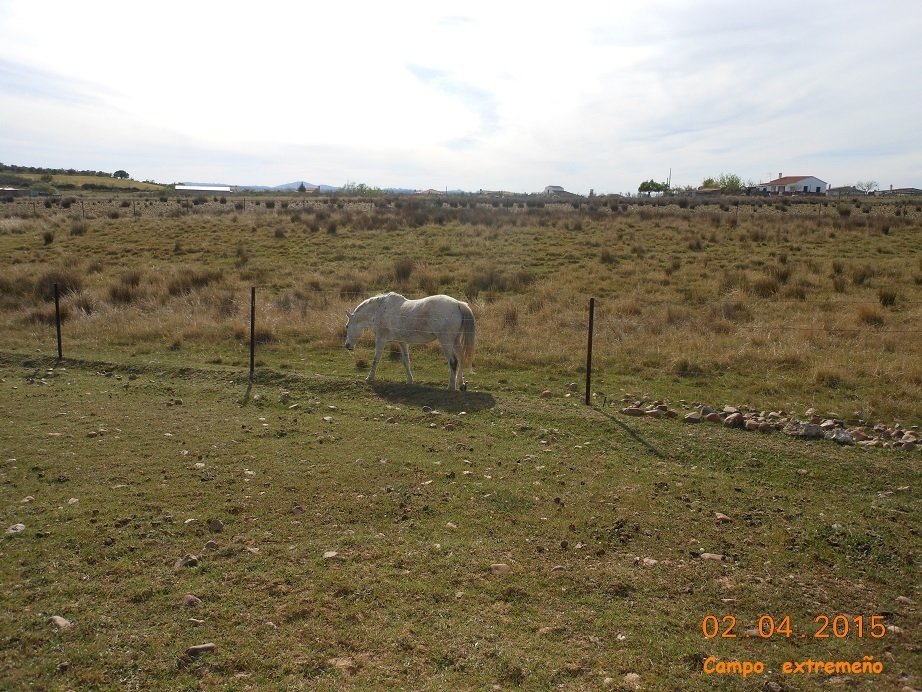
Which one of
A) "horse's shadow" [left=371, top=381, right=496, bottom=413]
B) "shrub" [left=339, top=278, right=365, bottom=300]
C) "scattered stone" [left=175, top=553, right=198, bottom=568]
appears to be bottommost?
"scattered stone" [left=175, top=553, right=198, bottom=568]

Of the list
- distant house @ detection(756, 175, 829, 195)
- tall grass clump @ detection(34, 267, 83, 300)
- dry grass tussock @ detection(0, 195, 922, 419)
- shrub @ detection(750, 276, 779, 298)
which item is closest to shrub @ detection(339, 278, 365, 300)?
dry grass tussock @ detection(0, 195, 922, 419)

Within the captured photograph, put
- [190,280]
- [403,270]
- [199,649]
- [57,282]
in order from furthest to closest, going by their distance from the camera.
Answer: [403,270], [190,280], [57,282], [199,649]

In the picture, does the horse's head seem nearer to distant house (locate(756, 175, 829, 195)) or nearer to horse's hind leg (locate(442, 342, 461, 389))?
horse's hind leg (locate(442, 342, 461, 389))

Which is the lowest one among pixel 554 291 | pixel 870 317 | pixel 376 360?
pixel 376 360

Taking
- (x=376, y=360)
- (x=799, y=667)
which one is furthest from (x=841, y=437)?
(x=376, y=360)

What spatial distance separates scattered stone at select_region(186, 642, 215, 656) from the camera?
182 inches

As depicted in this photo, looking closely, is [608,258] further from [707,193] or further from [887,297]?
[707,193]

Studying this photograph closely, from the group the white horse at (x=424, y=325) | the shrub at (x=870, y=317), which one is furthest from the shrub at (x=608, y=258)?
the white horse at (x=424, y=325)

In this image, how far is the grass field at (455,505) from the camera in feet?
15.4

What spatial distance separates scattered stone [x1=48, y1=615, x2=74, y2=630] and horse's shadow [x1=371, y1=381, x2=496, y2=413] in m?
6.84

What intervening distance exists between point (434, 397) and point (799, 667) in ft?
26.3

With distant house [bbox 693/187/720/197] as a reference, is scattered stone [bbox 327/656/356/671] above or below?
below

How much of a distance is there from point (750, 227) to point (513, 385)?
28.1 meters

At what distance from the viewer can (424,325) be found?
43.0 feet
